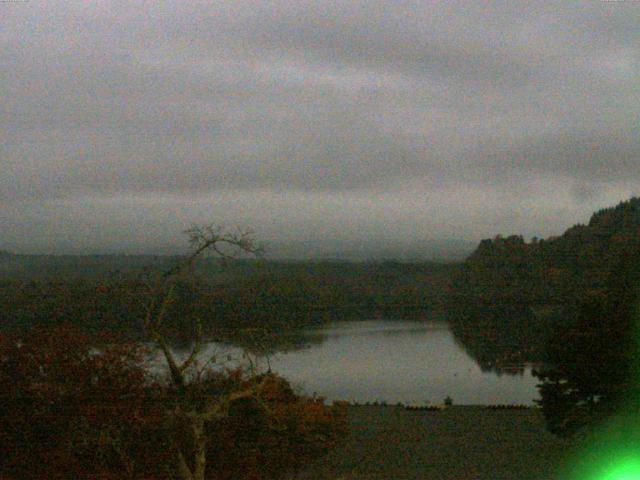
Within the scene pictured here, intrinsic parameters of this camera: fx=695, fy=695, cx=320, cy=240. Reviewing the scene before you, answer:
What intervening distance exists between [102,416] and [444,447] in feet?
19.9

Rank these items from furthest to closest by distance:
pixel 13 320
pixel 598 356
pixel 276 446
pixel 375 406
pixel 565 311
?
pixel 565 311
pixel 375 406
pixel 598 356
pixel 13 320
pixel 276 446

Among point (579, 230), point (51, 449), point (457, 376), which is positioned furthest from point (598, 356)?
point (579, 230)

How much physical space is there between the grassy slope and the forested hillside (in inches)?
156

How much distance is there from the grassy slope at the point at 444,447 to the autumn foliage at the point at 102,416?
184 centimetres

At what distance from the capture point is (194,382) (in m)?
5.66

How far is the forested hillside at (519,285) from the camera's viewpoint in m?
17.5

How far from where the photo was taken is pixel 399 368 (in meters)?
16.8

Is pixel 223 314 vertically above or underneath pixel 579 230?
underneath

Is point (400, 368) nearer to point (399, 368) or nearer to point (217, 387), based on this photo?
point (399, 368)

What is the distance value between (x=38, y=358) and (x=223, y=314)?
1.96 m

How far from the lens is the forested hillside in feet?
57.6

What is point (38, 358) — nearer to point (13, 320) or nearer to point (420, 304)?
point (13, 320)

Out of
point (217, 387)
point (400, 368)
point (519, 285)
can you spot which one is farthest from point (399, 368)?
point (217, 387)

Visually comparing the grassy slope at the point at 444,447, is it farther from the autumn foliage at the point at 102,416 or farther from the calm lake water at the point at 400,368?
the autumn foliage at the point at 102,416
